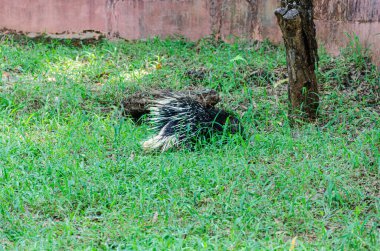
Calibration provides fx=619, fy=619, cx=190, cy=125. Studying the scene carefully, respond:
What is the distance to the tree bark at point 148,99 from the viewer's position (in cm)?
552

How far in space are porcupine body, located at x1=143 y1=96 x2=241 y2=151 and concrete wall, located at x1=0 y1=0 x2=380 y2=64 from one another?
2468 mm

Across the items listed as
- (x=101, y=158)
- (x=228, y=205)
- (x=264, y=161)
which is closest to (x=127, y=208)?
(x=228, y=205)

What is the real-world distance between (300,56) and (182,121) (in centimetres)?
120

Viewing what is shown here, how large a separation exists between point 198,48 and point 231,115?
236 centimetres

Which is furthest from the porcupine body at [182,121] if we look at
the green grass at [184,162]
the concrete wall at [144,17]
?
the concrete wall at [144,17]

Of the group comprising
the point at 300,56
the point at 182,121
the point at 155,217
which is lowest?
the point at 155,217

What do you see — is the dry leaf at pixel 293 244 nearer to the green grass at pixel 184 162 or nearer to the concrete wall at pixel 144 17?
the green grass at pixel 184 162

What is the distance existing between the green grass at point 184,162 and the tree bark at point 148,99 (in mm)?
173

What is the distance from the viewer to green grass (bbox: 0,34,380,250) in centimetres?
Result: 362

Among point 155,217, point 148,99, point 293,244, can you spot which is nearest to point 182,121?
point 148,99

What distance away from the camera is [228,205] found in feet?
12.8

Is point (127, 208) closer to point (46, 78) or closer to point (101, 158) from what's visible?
point (101, 158)

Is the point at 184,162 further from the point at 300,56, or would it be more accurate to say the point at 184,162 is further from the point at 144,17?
the point at 144,17

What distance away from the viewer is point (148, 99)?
18.6ft
